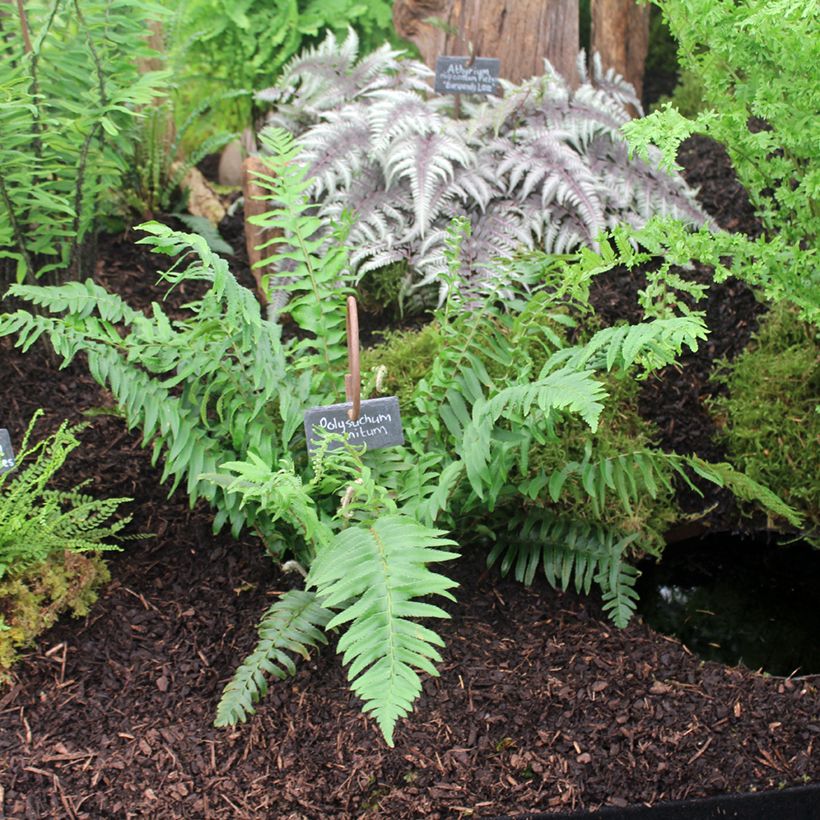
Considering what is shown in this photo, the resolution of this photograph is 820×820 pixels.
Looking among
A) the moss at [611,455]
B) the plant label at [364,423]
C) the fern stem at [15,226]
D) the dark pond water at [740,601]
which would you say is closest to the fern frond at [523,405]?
the plant label at [364,423]

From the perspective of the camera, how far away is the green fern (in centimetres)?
234

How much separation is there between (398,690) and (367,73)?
323 cm

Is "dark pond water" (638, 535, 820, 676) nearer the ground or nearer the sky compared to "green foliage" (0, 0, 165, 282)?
nearer the ground

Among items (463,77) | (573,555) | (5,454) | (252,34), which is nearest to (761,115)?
(573,555)

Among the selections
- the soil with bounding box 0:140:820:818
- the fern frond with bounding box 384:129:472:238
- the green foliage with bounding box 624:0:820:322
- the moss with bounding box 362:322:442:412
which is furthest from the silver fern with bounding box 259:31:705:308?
the soil with bounding box 0:140:820:818

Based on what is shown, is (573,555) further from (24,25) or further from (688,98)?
(688,98)

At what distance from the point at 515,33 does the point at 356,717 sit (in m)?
3.18

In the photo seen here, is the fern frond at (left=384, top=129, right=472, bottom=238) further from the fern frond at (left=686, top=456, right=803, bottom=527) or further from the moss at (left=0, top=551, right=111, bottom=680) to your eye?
the moss at (left=0, top=551, right=111, bottom=680)

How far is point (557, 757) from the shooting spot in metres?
2.32

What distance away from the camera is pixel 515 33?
4.24 metres

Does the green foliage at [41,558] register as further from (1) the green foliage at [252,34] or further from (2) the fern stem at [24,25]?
(1) the green foliage at [252,34]

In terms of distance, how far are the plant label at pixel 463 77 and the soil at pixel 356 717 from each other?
2.08 meters

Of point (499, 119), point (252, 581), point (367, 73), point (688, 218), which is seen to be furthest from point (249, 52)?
point (252, 581)

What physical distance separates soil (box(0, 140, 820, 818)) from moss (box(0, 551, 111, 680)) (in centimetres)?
5
